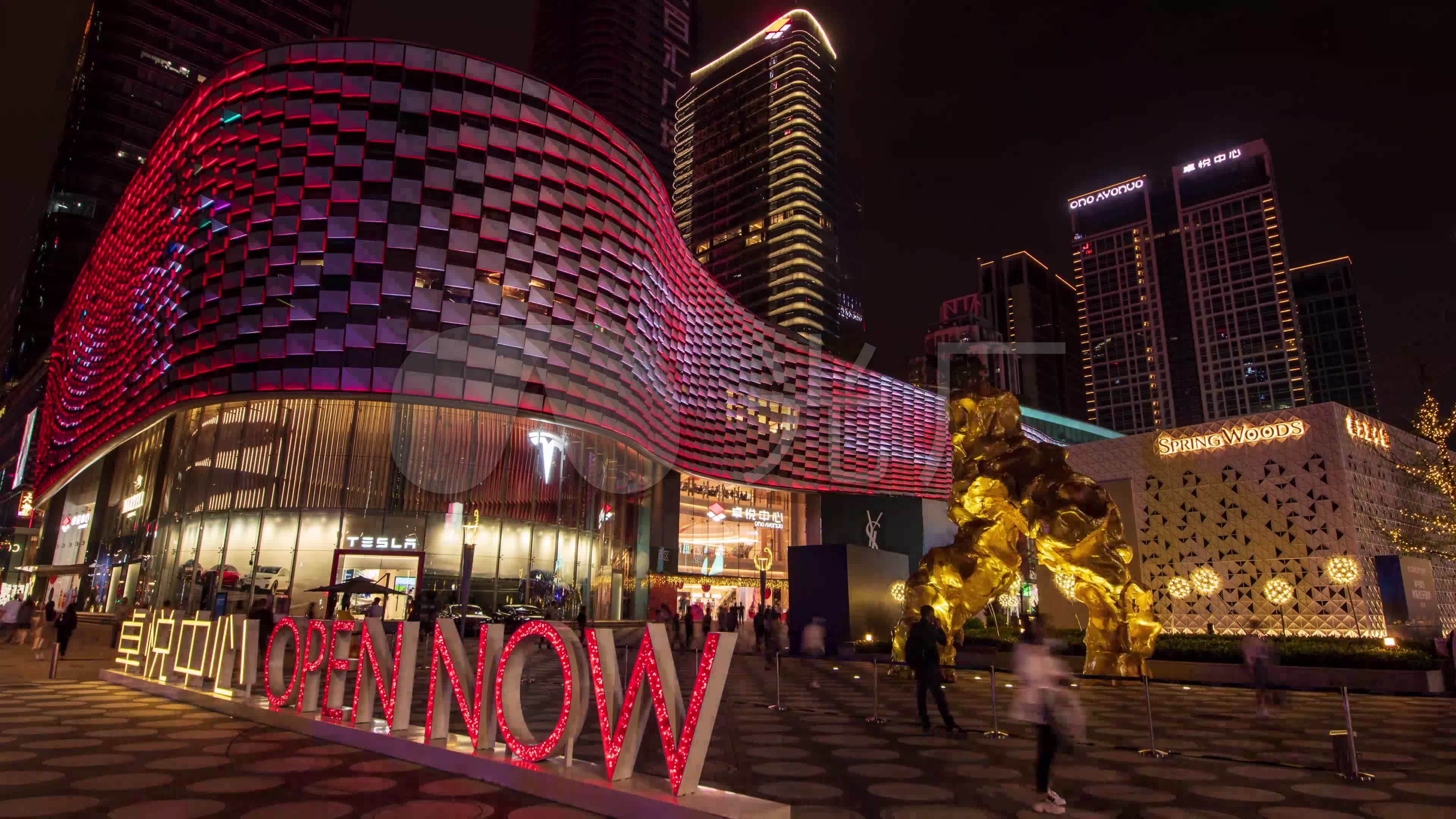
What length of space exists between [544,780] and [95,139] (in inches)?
4409

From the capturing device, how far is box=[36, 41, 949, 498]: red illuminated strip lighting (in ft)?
115

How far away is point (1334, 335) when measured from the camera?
15625 centimetres

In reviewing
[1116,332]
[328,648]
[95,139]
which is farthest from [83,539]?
[1116,332]

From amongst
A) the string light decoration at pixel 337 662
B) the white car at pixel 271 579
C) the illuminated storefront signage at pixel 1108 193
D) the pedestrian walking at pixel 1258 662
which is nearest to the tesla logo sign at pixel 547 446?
the white car at pixel 271 579

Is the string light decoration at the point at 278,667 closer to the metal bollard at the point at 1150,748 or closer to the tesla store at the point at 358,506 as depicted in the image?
the metal bollard at the point at 1150,748

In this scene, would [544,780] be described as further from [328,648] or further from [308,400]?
[308,400]

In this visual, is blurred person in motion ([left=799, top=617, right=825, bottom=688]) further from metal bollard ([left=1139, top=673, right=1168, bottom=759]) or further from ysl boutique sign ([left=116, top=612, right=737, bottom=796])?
metal bollard ([left=1139, top=673, right=1168, bottom=759])

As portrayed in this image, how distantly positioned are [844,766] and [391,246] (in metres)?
34.1

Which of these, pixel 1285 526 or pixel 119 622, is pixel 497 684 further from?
pixel 119 622

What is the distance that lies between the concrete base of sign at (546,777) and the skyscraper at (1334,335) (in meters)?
186

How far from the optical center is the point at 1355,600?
80.9 feet

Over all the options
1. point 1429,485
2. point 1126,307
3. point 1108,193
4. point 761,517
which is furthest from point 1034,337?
point 1429,485

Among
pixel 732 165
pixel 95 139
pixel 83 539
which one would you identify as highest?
pixel 732 165

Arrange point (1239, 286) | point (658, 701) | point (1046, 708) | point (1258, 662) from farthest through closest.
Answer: point (1239, 286) < point (1258, 662) < point (1046, 708) < point (658, 701)
